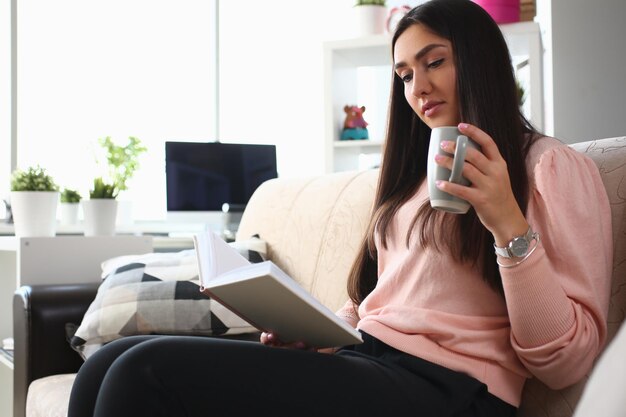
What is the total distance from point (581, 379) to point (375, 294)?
37 cm

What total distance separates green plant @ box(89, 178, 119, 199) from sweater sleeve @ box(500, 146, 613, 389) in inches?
76.9

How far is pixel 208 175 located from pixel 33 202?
4.09 feet

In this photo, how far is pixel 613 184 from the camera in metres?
1.28

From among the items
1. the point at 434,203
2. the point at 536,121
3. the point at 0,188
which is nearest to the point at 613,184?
the point at 434,203

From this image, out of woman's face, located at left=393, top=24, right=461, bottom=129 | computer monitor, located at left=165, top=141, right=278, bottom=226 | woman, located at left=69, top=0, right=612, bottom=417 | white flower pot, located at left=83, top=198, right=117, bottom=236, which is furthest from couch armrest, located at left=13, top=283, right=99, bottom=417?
computer monitor, located at left=165, top=141, right=278, bottom=226

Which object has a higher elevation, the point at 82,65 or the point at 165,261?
Answer: the point at 82,65

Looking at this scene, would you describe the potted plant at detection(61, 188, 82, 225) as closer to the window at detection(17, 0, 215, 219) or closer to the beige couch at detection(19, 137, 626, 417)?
the window at detection(17, 0, 215, 219)

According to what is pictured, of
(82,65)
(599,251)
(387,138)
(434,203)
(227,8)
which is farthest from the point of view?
(227,8)

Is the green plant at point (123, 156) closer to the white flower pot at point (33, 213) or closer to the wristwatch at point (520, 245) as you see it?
the white flower pot at point (33, 213)

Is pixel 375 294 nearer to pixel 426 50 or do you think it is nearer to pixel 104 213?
pixel 426 50

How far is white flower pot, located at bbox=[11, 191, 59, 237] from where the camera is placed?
8.70ft

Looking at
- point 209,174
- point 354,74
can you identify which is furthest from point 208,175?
point 354,74

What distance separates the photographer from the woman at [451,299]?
3.21 feet

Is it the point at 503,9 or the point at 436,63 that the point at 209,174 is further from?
the point at 436,63
